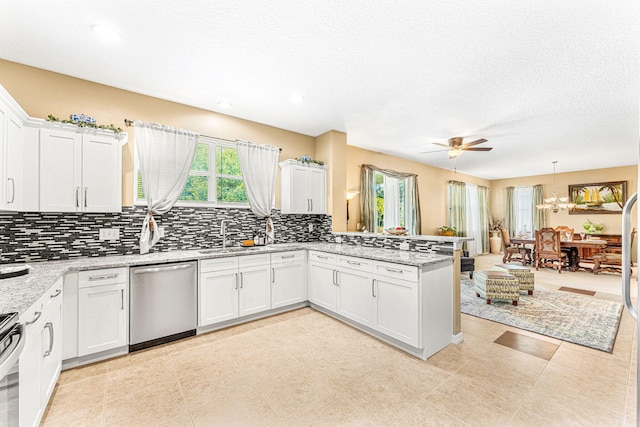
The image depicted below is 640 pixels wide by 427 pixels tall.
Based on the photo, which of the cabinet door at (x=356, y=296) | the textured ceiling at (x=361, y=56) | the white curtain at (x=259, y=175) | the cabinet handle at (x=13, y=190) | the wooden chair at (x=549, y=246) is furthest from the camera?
the wooden chair at (x=549, y=246)

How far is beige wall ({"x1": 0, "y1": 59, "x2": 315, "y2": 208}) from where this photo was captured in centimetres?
268

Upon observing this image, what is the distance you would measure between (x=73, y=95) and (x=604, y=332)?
20.9 feet

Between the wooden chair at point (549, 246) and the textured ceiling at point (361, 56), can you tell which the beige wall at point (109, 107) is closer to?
the textured ceiling at point (361, 56)

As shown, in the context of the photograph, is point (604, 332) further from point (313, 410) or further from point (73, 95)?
point (73, 95)

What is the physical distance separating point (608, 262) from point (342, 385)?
737 centimetres

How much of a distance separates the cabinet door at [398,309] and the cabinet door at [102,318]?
2.51m

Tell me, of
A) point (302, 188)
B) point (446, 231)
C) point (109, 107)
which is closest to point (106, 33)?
point (109, 107)

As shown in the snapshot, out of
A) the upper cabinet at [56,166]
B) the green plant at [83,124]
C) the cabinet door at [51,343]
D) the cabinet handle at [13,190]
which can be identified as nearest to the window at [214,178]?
the upper cabinet at [56,166]

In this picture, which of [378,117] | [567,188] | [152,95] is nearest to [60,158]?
[152,95]

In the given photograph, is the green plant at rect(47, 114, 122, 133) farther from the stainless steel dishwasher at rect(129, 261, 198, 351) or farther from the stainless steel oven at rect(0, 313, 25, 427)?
the stainless steel oven at rect(0, 313, 25, 427)

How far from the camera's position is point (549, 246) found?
259 inches

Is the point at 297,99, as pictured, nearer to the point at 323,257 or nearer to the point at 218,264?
the point at 323,257

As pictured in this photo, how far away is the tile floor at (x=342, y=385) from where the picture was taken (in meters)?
1.88

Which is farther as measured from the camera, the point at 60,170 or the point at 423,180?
the point at 423,180
